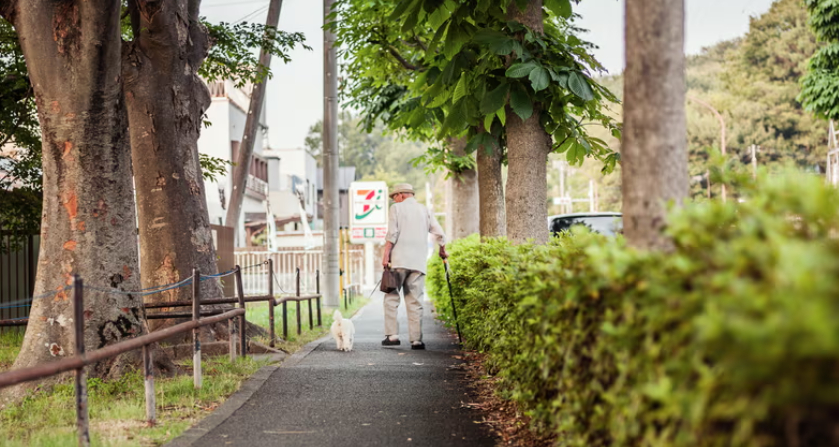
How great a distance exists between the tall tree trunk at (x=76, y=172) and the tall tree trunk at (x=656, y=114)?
18.2ft

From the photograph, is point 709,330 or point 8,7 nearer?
point 709,330

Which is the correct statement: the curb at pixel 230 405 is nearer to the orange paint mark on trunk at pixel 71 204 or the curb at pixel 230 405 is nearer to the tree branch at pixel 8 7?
the orange paint mark on trunk at pixel 71 204

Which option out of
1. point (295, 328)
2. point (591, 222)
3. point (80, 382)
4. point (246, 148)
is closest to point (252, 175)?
point (246, 148)

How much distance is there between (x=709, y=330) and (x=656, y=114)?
88.0 inches

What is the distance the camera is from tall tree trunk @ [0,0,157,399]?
26.1 feet

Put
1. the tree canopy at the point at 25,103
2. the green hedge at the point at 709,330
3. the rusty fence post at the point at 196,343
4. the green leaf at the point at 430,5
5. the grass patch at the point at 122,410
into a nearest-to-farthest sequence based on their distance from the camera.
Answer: the green hedge at the point at 709,330 < the grass patch at the point at 122,410 < the green leaf at the point at 430,5 < the rusty fence post at the point at 196,343 < the tree canopy at the point at 25,103

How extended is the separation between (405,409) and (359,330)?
1005cm

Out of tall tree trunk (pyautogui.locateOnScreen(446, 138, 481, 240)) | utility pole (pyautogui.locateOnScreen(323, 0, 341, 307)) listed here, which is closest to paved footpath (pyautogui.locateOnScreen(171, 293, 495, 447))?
tall tree trunk (pyautogui.locateOnScreen(446, 138, 481, 240))

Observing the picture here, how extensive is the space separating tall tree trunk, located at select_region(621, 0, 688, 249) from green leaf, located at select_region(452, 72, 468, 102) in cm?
417

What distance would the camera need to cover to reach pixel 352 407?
22.9 ft

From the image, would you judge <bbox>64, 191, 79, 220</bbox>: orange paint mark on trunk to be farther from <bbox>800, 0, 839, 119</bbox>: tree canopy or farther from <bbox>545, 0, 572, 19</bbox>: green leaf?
<bbox>800, 0, 839, 119</bbox>: tree canopy

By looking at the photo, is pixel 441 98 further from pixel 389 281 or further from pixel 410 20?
pixel 389 281

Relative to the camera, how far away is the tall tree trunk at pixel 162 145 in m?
10.6

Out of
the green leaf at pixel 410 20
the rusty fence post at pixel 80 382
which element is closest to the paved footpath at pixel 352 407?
the rusty fence post at pixel 80 382
